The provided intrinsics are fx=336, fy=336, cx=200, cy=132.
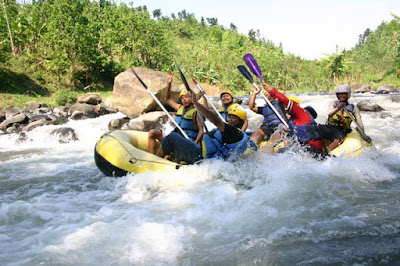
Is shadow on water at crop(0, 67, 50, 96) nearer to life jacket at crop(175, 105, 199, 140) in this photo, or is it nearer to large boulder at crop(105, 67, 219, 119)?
large boulder at crop(105, 67, 219, 119)

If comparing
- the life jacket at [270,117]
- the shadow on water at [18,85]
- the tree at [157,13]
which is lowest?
the life jacket at [270,117]

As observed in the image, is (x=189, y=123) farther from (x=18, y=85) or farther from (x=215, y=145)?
(x=18, y=85)

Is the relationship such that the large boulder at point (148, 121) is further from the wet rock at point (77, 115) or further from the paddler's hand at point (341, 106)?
the paddler's hand at point (341, 106)

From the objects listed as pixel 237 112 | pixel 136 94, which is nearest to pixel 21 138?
pixel 136 94

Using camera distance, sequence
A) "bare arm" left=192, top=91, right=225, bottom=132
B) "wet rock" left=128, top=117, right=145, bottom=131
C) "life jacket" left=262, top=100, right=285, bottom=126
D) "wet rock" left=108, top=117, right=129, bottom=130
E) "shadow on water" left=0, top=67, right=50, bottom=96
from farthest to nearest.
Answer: "shadow on water" left=0, top=67, right=50, bottom=96
"wet rock" left=108, top=117, right=129, bottom=130
"wet rock" left=128, top=117, right=145, bottom=131
"life jacket" left=262, top=100, right=285, bottom=126
"bare arm" left=192, top=91, right=225, bottom=132

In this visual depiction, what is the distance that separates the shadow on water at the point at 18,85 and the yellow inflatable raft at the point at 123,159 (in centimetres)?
1269

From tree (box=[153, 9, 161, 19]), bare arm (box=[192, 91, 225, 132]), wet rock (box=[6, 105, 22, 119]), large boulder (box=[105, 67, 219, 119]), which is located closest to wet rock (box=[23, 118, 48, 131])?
large boulder (box=[105, 67, 219, 119])

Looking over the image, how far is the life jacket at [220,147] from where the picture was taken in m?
4.22

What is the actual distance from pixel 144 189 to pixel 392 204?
2.80 metres

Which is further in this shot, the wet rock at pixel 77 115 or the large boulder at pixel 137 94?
the wet rock at pixel 77 115

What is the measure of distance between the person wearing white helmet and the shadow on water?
14.7 metres

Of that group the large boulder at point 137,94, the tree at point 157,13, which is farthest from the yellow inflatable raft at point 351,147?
the tree at point 157,13

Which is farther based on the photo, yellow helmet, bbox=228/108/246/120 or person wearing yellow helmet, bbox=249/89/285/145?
person wearing yellow helmet, bbox=249/89/285/145

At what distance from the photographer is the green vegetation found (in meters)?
17.1
